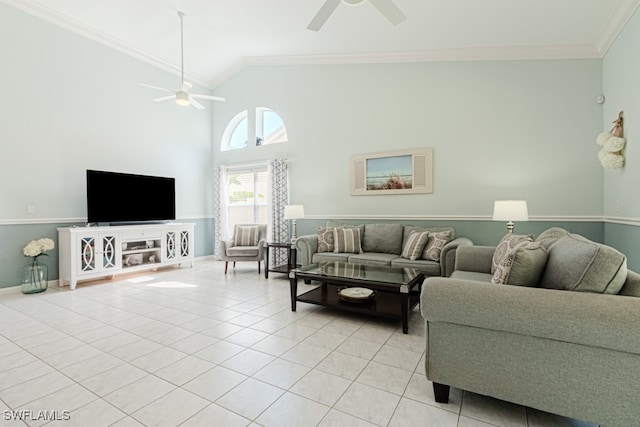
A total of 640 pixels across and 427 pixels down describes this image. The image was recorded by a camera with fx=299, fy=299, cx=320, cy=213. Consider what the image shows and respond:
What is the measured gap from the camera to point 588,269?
1.52 meters

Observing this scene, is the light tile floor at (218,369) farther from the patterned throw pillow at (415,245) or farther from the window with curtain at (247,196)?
the window with curtain at (247,196)

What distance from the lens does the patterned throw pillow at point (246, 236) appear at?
5395 mm

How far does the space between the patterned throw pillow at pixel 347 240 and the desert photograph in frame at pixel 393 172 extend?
0.83m

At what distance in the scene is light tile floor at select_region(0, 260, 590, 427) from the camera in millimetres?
1635

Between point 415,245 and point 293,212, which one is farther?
point 293,212

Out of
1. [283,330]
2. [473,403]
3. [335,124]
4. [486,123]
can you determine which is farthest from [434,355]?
[335,124]

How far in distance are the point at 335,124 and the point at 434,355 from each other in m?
4.29

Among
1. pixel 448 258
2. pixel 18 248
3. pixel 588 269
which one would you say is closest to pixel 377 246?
pixel 448 258

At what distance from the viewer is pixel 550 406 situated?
4.79 ft

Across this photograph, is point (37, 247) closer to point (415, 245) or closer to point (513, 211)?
point (415, 245)

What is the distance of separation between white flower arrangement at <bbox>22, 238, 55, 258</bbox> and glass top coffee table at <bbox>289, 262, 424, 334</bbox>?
11.6 ft

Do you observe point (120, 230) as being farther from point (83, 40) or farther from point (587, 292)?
point (587, 292)

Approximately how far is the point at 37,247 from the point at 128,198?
1320 mm

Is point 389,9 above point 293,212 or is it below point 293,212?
above
